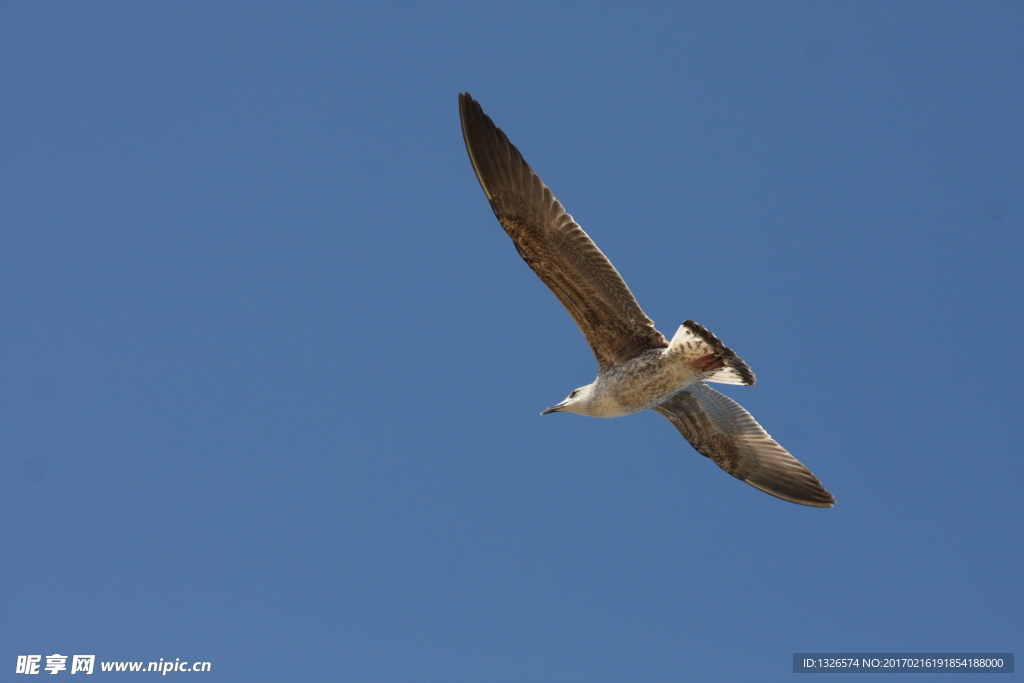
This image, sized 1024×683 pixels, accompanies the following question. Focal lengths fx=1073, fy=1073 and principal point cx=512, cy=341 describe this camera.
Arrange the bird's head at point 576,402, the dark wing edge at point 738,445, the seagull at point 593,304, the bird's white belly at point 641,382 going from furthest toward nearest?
the dark wing edge at point 738,445
the bird's head at point 576,402
the bird's white belly at point 641,382
the seagull at point 593,304

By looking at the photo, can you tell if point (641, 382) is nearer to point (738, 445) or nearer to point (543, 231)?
point (543, 231)

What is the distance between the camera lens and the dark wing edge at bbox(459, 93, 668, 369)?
1253 centimetres

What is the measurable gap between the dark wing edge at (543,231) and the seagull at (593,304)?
0.01 meters

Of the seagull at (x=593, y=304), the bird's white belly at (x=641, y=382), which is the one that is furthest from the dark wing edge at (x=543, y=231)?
the bird's white belly at (x=641, y=382)

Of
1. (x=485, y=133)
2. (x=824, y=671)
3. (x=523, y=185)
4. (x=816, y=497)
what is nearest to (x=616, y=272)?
(x=523, y=185)

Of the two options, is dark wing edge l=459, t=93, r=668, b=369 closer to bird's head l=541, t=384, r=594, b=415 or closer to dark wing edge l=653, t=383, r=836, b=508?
bird's head l=541, t=384, r=594, b=415

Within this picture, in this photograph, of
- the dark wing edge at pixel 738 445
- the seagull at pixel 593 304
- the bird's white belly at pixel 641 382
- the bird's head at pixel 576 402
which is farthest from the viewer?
the dark wing edge at pixel 738 445

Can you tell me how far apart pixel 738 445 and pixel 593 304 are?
11.2ft

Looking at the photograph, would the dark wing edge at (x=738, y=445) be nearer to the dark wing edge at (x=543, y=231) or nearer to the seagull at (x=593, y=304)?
the seagull at (x=593, y=304)

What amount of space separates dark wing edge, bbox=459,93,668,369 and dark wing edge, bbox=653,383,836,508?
2072 millimetres

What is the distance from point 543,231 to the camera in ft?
41.1

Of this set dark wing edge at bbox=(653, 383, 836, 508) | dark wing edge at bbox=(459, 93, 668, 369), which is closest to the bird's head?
dark wing edge at bbox=(459, 93, 668, 369)

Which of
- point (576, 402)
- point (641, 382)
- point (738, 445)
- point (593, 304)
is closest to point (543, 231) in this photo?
point (593, 304)

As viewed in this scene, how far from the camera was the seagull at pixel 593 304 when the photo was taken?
12.5 m
